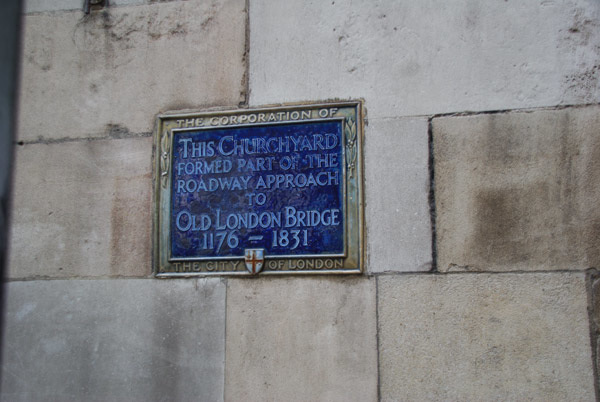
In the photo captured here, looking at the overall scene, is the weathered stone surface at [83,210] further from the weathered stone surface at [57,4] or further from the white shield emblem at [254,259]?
the weathered stone surface at [57,4]

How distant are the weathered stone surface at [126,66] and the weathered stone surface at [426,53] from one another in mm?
219

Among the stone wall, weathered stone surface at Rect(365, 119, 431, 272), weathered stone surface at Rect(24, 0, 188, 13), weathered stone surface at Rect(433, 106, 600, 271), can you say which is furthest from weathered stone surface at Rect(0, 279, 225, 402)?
weathered stone surface at Rect(24, 0, 188, 13)

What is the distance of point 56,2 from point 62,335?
7.22ft

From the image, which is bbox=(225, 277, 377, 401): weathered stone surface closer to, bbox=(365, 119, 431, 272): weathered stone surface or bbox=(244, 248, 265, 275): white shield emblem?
bbox=(244, 248, 265, 275): white shield emblem

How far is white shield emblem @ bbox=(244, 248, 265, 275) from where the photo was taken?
3732mm

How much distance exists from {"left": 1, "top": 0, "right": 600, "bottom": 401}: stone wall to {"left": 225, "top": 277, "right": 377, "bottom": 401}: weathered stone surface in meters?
0.01

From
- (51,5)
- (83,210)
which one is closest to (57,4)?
(51,5)

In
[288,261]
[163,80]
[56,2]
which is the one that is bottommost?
[288,261]

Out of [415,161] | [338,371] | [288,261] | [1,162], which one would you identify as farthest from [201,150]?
[1,162]

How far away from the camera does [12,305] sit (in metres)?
4.01

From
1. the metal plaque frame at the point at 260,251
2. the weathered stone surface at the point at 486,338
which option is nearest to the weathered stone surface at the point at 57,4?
the metal plaque frame at the point at 260,251

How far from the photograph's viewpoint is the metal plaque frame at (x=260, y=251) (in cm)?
367

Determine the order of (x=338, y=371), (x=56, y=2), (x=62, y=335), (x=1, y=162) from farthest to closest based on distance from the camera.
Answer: (x=56, y=2)
(x=62, y=335)
(x=338, y=371)
(x=1, y=162)

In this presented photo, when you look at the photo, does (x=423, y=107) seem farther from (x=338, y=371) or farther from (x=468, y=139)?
(x=338, y=371)
